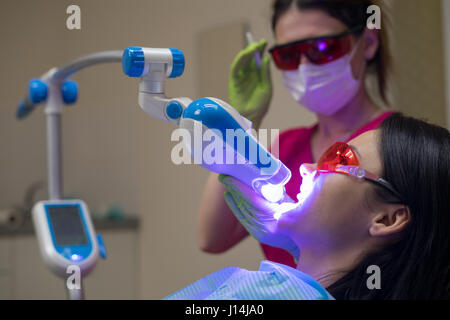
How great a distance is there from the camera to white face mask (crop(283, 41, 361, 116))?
4.44ft

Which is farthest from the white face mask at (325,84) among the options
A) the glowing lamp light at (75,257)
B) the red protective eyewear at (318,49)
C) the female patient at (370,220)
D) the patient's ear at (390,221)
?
the glowing lamp light at (75,257)

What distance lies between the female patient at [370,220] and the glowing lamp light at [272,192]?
0.08ft

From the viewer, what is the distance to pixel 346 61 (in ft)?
4.44

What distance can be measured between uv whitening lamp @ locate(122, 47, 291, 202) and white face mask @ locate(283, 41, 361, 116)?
556 mm

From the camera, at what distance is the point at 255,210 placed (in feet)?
3.06

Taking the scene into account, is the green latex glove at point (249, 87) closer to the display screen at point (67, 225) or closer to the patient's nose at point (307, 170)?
the patient's nose at point (307, 170)

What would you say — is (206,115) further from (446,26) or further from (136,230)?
(136,230)

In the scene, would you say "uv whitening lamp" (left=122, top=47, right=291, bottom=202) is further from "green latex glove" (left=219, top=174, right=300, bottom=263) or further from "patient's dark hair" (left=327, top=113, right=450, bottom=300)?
"patient's dark hair" (left=327, top=113, right=450, bottom=300)

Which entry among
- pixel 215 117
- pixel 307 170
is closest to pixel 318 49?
pixel 307 170

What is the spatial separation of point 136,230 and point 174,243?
1.19 ft

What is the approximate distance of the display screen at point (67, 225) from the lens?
1085 millimetres
